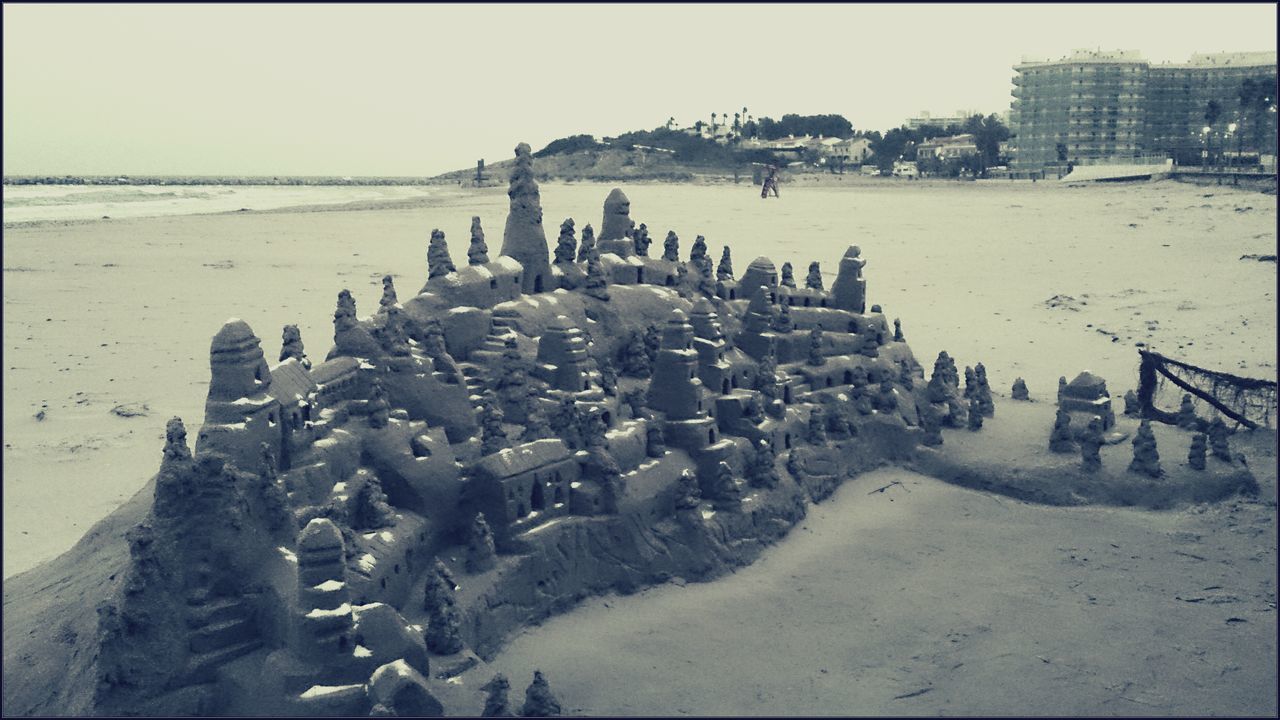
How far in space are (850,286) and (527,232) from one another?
35.6 ft


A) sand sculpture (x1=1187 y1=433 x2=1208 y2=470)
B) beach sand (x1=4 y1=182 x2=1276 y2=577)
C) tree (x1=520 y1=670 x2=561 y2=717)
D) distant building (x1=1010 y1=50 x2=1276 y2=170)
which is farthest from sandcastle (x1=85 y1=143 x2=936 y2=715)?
distant building (x1=1010 y1=50 x2=1276 y2=170)

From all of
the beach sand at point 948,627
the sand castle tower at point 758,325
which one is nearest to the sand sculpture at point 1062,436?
the beach sand at point 948,627

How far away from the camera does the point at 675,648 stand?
813 inches

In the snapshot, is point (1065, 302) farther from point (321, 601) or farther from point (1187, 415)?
point (321, 601)

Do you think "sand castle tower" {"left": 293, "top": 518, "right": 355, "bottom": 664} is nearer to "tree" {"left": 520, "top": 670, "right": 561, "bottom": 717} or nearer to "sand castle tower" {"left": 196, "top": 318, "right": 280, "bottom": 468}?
"sand castle tower" {"left": 196, "top": 318, "right": 280, "bottom": 468}

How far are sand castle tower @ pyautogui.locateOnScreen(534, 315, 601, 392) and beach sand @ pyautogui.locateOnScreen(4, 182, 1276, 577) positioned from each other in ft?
37.5

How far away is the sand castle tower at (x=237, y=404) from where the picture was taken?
59.7 feet

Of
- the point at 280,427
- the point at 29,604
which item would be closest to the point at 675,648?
the point at 280,427

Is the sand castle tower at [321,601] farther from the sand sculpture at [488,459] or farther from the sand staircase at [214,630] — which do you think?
the sand staircase at [214,630]

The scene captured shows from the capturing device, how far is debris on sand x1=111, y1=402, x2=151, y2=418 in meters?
32.4

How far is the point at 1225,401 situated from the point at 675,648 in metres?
20.8

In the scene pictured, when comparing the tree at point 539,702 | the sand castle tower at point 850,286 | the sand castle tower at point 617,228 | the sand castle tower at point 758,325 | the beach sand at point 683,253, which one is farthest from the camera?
the sand castle tower at point 850,286

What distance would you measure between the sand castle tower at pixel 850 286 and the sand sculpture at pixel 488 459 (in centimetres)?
9

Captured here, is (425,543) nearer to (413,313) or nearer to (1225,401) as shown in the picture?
(413,313)
